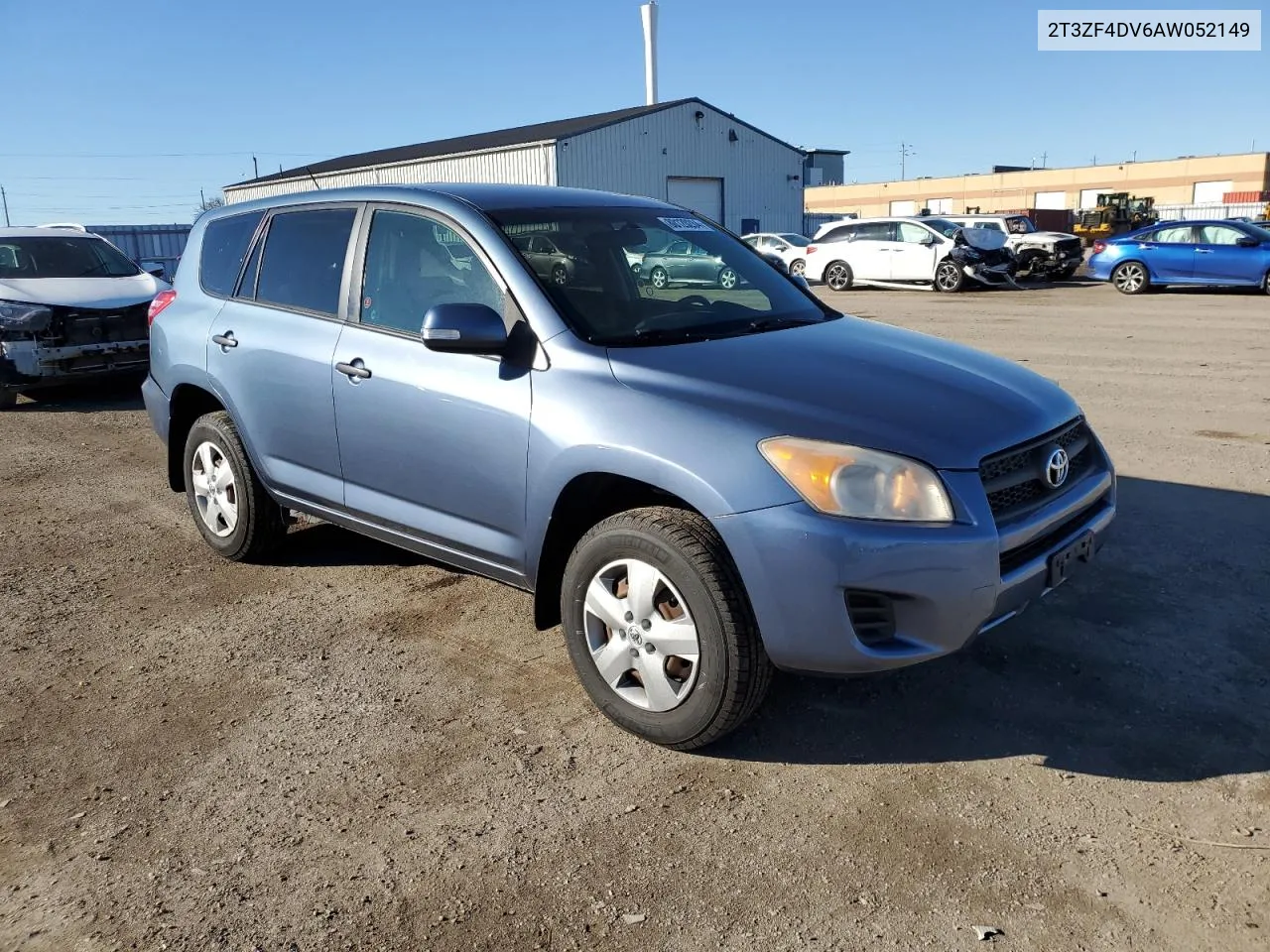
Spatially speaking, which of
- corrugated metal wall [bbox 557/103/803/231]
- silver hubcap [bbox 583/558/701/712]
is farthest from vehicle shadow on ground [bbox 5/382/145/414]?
corrugated metal wall [bbox 557/103/803/231]

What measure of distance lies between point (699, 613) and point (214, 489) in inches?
121

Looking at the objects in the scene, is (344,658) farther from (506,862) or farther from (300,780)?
(506,862)

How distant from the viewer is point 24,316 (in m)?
9.12

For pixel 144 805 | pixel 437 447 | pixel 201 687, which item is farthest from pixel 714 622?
pixel 201 687

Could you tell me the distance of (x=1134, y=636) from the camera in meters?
3.89

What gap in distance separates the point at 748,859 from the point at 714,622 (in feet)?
2.13

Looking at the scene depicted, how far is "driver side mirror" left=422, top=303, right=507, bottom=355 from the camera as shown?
334cm

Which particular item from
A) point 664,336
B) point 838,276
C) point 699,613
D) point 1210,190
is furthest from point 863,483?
point 1210,190

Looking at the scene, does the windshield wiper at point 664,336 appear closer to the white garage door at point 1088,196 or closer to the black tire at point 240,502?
the black tire at point 240,502

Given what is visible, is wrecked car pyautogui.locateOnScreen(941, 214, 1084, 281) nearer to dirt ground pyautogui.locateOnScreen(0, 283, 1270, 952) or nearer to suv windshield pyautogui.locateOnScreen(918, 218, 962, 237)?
suv windshield pyautogui.locateOnScreen(918, 218, 962, 237)

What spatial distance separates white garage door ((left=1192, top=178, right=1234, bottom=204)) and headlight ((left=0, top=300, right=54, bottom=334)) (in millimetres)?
82398

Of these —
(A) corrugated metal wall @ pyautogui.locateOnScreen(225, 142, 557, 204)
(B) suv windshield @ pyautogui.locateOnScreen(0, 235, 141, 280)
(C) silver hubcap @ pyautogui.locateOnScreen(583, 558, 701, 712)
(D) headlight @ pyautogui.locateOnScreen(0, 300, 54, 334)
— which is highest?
(A) corrugated metal wall @ pyautogui.locateOnScreen(225, 142, 557, 204)

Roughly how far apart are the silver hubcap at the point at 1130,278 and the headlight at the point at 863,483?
20300 millimetres

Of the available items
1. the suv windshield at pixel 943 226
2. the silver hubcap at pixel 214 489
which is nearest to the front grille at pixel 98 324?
the silver hubcap at pixel 214 489
